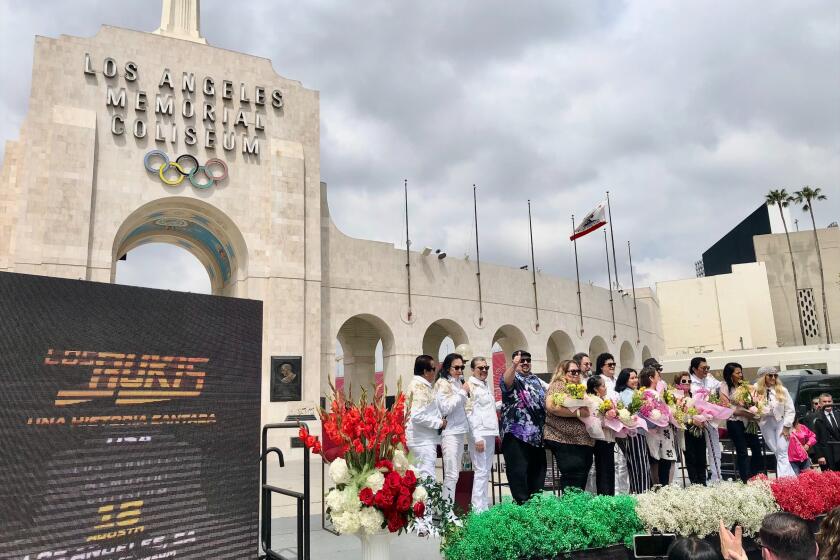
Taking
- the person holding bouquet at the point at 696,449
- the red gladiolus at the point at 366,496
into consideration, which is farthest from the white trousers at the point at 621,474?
the red gladiolus at the point at 366,496

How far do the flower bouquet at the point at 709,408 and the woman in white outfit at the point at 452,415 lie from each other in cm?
314

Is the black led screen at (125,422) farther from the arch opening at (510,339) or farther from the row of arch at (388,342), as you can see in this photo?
the arch opening at (510,339)

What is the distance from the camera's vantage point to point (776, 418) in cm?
802

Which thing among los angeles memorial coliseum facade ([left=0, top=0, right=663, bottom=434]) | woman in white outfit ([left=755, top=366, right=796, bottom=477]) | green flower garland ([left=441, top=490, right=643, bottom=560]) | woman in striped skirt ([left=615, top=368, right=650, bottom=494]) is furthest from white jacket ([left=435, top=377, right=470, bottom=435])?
los angeles memorial coliseum facade ([left=0, top=0, right=663, bottom=434])

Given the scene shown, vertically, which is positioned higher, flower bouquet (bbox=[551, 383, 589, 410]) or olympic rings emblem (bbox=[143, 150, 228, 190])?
olympic rings emblem (bbox=[143, 150, 228, 190])

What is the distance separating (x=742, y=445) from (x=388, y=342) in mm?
15993

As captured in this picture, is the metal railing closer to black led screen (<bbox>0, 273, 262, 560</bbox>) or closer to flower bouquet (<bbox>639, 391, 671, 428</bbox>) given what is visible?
black led screen (<bbox>0, 273, 262, 560</bbox>)

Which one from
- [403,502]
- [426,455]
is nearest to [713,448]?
[426,455]

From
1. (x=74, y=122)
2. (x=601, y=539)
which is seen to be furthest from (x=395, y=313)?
(x=601, y=539)

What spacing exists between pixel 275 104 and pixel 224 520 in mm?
19394

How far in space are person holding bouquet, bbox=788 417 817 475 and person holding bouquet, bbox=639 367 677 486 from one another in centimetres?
222

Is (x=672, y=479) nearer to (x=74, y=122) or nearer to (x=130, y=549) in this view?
(x=130, y=549)

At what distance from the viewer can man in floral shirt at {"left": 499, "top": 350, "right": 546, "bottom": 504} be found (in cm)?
636

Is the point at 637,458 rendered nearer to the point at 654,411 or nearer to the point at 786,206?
the point at 654,411
